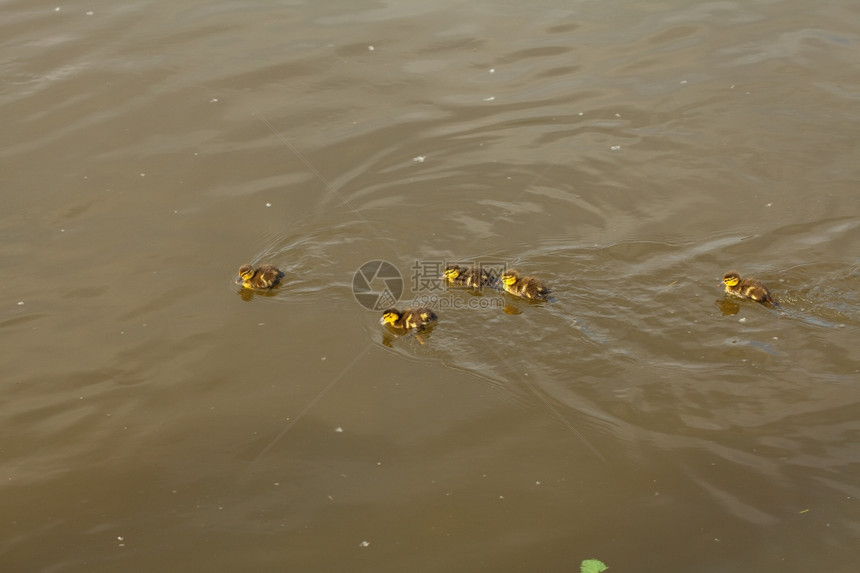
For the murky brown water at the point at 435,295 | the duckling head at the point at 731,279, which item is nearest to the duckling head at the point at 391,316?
the murky brown water at the point at 435,295

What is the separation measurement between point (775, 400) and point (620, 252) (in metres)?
1.72

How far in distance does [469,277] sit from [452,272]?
0.13 metres

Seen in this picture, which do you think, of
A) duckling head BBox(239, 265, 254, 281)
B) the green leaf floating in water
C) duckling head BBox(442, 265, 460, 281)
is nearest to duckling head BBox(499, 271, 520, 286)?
duckling head BBox(442, 265, 460, 281)

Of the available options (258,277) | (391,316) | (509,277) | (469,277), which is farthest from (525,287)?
(258,277)

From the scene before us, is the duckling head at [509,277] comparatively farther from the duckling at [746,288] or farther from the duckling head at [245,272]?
the duckling head at [245,272]

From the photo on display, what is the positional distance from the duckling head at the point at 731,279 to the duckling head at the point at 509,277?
4.84ft

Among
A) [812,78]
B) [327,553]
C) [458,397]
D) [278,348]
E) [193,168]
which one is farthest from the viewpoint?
[812,78]

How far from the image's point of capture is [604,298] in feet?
18.8

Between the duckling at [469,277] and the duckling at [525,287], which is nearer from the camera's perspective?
the duckling at [525,287]

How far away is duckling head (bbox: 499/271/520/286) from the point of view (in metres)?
5.79

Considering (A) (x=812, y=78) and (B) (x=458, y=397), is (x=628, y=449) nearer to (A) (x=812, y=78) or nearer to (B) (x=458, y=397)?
(B) (x=458, y=397)

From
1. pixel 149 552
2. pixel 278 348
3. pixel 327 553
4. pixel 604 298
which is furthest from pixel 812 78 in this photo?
pixel 149 552

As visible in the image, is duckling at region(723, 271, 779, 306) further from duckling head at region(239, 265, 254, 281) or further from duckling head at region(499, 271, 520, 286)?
duckling head at region(239, 265, 254, 281)

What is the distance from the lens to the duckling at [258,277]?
19.5 feet
